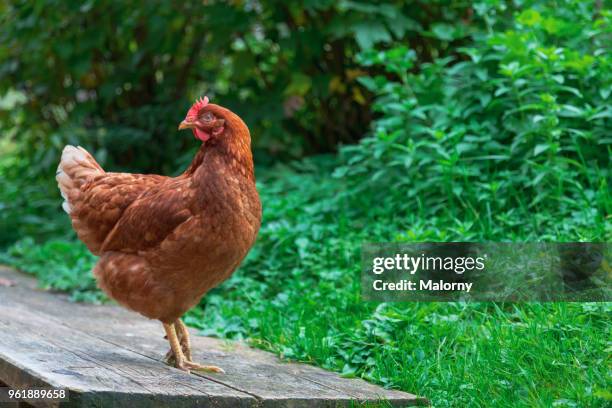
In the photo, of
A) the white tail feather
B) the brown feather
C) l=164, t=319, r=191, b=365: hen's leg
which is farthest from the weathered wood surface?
the white tail feather

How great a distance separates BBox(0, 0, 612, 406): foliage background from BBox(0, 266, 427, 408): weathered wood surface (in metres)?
0.22

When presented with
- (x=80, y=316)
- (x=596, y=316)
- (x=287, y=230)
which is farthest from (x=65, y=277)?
(x=596, y=316)

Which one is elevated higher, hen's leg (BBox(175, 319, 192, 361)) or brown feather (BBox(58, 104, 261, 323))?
brown feather (BBox(58, 104, 261, 323))

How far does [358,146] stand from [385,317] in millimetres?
2182

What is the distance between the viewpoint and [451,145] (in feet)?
17.4

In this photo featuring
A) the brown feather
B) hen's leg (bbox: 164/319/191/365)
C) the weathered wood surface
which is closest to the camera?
the weathered wood surface

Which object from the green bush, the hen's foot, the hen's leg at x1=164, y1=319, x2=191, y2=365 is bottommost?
the hen's foot

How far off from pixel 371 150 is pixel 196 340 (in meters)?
2.09

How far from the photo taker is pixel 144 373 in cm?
326

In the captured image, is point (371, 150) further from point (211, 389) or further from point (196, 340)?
point (211, 389)

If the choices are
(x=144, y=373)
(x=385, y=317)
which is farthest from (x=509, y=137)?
(x=144, y=373)

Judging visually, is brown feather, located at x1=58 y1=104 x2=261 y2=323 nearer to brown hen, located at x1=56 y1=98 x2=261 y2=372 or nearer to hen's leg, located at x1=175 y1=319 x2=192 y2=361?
brown hen, located at x1=56 y1=98 x2=261 y2=372

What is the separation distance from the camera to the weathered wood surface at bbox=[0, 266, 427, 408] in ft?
9.59

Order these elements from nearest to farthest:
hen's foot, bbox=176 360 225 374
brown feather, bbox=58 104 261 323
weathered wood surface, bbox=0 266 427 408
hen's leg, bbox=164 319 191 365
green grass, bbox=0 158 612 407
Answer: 1. weathered wood surface, bbox=0 266 427 408
2. green grass, bbox=0 158 612 407
3. brown feather, bbox=58 104 261 323
4. hen's foot, bbox=176 360 225 374
5. hen's leg, bbox=164 319 191 365
